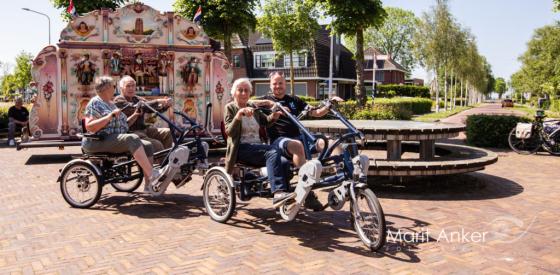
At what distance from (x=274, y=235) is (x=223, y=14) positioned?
17139mm

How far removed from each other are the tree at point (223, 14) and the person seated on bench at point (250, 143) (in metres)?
16.0

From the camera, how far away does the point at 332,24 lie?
20.2m

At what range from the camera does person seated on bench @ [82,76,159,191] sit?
6.33m

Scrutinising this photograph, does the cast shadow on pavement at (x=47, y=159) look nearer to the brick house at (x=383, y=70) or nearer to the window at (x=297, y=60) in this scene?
the window at (x=297, y=60)

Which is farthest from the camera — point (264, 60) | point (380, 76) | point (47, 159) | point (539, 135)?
point (380, 76)

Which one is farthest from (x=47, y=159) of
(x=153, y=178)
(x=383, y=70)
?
(x=383, y=70)

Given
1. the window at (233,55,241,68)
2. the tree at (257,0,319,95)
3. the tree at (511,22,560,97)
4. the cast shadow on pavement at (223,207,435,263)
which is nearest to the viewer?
the cast shadow on pavement at (223,207,435,263)

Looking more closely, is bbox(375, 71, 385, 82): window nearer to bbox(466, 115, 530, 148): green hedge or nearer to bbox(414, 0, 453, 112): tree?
bbox(414, 0, 453, 112): tree

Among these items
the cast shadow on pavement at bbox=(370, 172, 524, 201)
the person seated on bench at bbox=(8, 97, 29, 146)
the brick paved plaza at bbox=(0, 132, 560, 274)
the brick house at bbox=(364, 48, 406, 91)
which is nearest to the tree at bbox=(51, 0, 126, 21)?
the person seated on bench at bbox=(8, 97, 29, 146)

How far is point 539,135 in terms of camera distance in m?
12.5

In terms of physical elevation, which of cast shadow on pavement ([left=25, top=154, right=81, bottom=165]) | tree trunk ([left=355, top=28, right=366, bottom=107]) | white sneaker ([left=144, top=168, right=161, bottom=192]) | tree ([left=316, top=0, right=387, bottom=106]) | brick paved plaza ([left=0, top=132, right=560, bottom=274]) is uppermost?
tree ([left=316, top=0, right=387, bottom=106])

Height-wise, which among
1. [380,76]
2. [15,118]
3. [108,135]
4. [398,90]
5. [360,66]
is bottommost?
[108,135]

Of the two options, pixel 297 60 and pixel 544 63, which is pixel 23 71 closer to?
pixel 297 60

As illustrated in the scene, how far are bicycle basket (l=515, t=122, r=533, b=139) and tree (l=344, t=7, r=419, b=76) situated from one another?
6238cm
